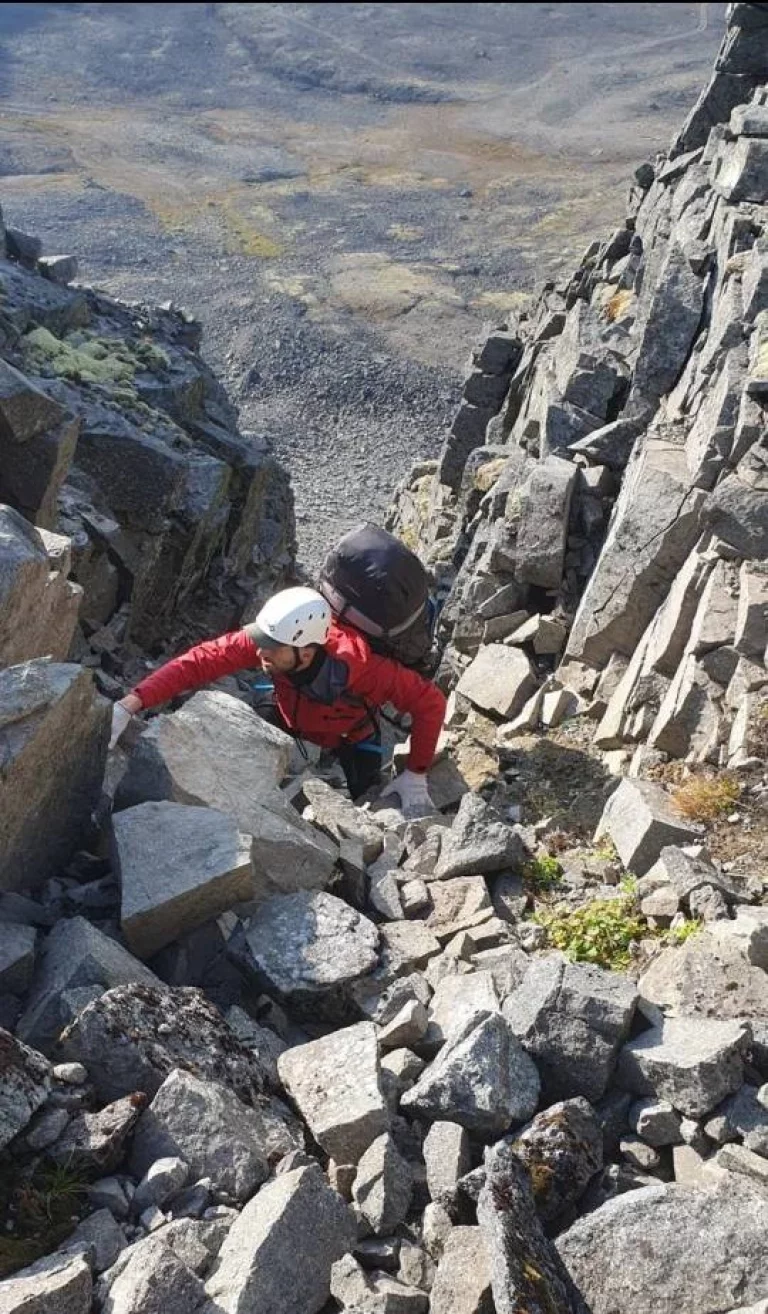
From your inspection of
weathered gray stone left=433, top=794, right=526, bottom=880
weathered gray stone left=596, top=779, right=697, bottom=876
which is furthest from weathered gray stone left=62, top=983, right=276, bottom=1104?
weathered gray stone left=596, top=779, right=697, bottom=876

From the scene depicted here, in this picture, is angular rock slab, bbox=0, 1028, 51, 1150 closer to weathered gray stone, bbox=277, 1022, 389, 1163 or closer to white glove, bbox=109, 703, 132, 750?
weathered gray stone, bbox=277, 1022, 389, 1163

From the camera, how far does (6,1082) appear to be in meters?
5.49

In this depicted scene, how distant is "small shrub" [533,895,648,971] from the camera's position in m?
8.45

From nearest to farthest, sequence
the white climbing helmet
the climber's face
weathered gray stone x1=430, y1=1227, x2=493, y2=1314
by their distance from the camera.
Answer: weathered gray stone x1=430, y1=1227, x2=493, y2=1314 < the white climbing helmet < the climber's face

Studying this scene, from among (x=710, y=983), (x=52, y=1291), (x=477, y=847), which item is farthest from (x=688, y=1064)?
(x=477, y=847)

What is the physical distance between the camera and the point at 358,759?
491 inches

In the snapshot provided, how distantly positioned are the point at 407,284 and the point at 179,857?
5484 centimetres

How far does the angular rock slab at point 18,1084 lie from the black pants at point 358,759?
6.74 metres

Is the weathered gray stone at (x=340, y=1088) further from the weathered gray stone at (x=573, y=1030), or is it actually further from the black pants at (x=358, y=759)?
the black pants at (x=358, y=759)

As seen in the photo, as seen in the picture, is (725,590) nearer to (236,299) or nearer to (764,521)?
(764,521)

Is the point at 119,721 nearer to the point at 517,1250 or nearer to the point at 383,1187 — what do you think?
the point at 383,1187

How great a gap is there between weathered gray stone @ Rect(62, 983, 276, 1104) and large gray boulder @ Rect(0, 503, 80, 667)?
3.08 m

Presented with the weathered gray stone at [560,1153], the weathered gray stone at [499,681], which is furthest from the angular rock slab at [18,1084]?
the weathered gray stone at [499,681]

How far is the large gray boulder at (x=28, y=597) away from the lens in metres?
8.25
